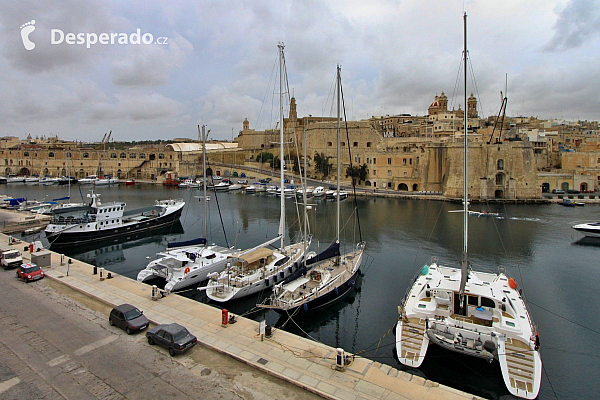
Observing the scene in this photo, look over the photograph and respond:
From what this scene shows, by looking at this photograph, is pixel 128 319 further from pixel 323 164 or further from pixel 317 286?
pixel 323 164

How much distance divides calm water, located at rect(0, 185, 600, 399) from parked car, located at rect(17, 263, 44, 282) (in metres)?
4.58

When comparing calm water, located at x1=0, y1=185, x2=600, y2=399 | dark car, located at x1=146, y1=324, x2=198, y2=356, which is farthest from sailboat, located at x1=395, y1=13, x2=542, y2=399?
dark car, located at x1=146, y1=324, x2=198, y2=356

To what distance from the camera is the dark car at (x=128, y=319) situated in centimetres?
914

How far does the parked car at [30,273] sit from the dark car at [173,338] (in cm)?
700

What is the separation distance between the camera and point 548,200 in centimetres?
4162

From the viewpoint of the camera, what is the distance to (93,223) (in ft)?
77.3

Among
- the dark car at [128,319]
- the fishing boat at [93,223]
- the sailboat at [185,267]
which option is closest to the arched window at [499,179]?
the fishing boat at [93,223]

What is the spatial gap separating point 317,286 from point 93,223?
17286mm

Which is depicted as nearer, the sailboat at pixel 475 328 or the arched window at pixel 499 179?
the sailboat at pixel 475 328

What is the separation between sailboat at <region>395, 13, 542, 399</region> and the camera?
873 centimetres

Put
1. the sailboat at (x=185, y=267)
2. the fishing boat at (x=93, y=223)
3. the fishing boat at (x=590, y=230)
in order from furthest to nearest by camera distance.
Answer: the fishing boat at (x=590, y=230) → the fishing boat at (x=93, y=223) → the sailboat at (x=185, y=267)

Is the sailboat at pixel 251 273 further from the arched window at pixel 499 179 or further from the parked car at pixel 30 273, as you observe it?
the arched window at pixel 499 179

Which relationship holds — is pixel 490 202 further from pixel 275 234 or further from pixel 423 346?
pixel 423 346

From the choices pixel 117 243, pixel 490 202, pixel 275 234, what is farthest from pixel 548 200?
pixel 117 243
